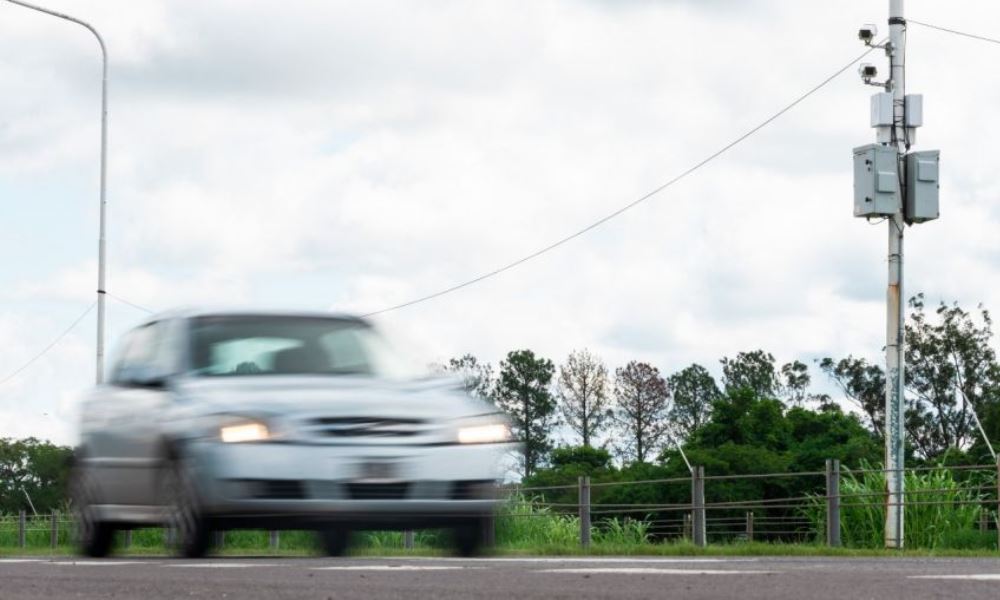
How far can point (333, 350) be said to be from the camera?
467 inches

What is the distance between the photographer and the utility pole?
960 inches

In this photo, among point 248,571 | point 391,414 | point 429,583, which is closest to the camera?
point 429,583

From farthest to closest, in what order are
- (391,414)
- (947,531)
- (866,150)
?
(866,150) → (947,531) → (391,414)

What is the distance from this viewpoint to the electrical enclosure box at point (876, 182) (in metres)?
24.3

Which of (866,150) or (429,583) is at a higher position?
(866,150)

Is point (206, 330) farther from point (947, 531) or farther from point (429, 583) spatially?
point (947, 531)

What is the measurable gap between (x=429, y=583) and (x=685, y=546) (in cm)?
1186

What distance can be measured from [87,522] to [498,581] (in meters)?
5.62

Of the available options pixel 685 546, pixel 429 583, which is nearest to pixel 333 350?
pixel 429 583

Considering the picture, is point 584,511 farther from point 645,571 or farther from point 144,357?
point 645,571

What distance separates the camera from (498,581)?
8.40 meters

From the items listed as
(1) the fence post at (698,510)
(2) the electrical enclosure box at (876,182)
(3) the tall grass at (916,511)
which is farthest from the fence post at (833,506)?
(2) the electrical enclosure box at (876,182)

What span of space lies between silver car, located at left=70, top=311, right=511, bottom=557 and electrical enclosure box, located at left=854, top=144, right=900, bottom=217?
13.5 m

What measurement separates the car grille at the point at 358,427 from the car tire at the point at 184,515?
2.88 feet
